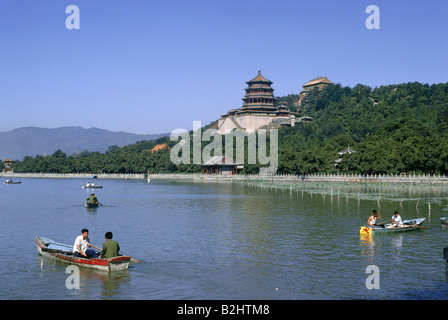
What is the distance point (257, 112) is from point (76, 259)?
126638mm

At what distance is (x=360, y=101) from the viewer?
5625 inches

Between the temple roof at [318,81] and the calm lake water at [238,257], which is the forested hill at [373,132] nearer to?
the temple roof at [318,81]

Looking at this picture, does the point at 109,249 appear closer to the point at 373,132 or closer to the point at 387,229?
the point at 387,229

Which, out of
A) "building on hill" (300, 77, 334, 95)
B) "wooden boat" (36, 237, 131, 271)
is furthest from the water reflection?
"building on hill" (300, 77, 334, 95)

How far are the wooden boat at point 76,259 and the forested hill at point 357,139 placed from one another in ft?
207

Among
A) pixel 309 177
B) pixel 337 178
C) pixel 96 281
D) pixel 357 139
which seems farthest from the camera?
pixel 357 139

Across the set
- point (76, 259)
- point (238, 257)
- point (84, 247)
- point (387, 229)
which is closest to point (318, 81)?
point (387, 229)

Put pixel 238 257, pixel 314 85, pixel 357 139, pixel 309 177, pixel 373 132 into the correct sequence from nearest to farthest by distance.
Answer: pixel 238 257, pixel 309 177, pixel 373 132, pixel 357 139, pixel 314 85

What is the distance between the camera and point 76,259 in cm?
1934

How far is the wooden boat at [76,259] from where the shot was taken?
717 inches

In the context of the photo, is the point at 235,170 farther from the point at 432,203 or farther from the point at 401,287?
the point at 401,287

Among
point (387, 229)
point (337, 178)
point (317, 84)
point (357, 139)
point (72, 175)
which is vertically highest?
point (317, 84)

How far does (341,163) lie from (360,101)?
6063 centimetres

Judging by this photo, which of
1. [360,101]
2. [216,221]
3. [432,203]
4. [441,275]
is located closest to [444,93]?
[360,101]
